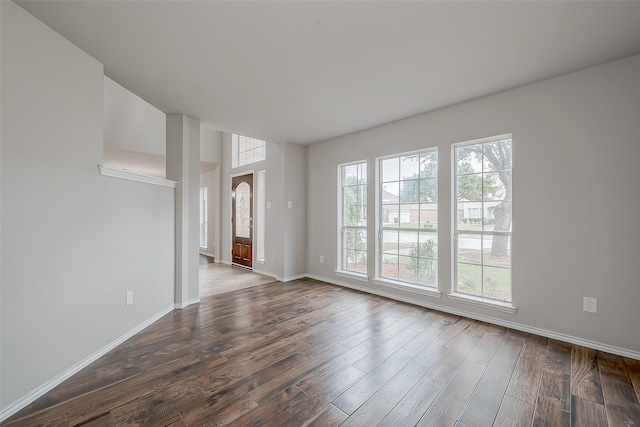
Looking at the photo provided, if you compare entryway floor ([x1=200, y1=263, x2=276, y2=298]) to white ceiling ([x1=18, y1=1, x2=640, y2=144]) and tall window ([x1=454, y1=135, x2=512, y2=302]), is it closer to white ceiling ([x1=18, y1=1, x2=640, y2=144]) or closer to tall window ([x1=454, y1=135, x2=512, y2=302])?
white ceiling ([x1=18, y1=1, x2=640, y2=144])

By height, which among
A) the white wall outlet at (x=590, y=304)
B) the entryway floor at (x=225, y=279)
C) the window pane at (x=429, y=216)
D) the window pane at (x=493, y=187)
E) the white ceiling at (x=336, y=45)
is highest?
the white ceiling at (x=336, y=45)

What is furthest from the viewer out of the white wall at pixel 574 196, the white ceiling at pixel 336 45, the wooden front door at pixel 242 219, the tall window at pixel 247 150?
the wooden front door at pixel 242 219

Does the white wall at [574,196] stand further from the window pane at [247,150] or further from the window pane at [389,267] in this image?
the window pane at [247,150]

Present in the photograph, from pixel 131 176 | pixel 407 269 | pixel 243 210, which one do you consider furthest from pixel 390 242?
pixel 243 210

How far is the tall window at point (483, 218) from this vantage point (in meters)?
2.96

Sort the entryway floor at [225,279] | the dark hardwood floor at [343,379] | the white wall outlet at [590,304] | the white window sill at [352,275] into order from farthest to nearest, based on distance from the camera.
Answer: the entryway floor at [225,279]
the white window sill at [352,275]
the white wall outlet at [590,304]
the dark hardwood floor at [343,379]

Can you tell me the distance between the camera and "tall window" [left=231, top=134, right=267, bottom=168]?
19.0ft

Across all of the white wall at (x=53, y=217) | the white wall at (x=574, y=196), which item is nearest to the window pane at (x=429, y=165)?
the white wall at (x=574, y=196)

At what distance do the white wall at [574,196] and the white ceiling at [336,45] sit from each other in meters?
0.23

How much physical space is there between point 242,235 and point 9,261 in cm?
451

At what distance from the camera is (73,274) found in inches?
80.6

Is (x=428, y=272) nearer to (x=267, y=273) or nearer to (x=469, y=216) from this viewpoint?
(x=469, y=216)

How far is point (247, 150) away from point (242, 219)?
5.15ft

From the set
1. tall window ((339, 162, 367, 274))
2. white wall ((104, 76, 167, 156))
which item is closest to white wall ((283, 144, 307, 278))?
tall window ((339, 162, 367, 274))
